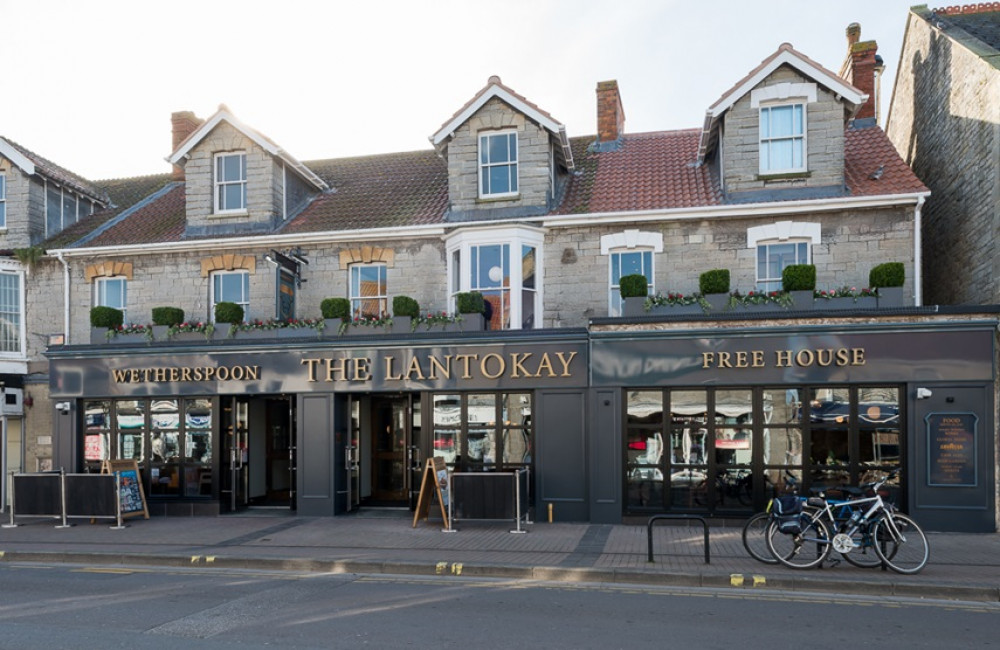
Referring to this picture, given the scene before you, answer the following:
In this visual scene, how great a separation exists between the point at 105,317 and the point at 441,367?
25.3ft

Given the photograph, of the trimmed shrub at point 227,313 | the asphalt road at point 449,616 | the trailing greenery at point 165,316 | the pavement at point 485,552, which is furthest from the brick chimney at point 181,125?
the asphalt road at point 449,616

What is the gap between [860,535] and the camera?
10062 mm

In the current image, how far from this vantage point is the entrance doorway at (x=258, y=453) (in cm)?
1669

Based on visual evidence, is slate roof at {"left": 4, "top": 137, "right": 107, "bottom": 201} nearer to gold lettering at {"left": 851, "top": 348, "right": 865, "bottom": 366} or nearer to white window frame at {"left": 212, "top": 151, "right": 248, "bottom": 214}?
white window frame at {"left": 212, "top": 151, "right": 248, "bottom": 214}

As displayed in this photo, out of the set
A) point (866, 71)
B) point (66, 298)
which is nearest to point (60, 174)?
point (66, 298)

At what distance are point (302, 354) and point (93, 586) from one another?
6.79 metres

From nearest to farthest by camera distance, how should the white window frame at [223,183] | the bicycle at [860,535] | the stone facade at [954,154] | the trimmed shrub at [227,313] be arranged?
the bicycle at [860,535]
the stone facade at [954,154]
the trimmed shrub at [227,313]
the white window frame at [223,183]

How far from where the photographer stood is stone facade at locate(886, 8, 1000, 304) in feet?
46.6

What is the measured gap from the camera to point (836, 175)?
1517cm

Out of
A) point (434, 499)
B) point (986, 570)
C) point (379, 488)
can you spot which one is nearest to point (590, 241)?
point (434, 499)

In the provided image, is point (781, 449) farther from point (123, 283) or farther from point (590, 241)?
point (123, 283)

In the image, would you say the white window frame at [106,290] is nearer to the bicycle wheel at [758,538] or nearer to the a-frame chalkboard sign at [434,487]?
the a-frame chalkboard sign at [434,487]

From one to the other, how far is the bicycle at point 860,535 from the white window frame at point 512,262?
7042 mm

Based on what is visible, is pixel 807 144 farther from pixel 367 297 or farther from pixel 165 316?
pixel 165 316
